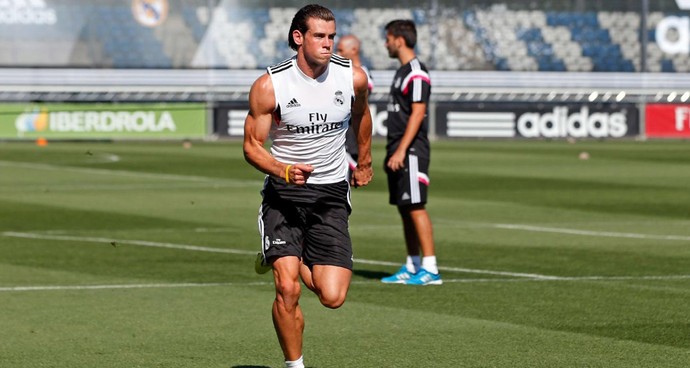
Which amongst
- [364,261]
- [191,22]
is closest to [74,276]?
[364,261]

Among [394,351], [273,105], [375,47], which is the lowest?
[394,351]

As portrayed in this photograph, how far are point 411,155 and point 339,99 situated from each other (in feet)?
15.1

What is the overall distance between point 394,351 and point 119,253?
6.18 metres

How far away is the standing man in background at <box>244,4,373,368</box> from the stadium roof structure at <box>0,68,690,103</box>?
128 feet

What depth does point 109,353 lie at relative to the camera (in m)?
8.76

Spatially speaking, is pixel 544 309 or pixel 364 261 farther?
pixel 364 261

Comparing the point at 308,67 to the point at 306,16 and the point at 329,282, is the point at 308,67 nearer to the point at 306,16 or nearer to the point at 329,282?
the point at 306,16

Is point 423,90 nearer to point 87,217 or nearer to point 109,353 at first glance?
point 109,353

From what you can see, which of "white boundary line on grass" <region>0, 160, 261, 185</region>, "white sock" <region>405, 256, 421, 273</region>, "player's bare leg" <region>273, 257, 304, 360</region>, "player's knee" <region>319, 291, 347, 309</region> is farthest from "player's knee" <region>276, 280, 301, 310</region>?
"white boundary line on grass" <region>0, 160, 261, 185</region>

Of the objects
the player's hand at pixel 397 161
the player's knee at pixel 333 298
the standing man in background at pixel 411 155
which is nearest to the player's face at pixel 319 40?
the player's knee at pixel 333 298

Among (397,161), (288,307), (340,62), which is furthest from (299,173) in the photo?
(397,161)

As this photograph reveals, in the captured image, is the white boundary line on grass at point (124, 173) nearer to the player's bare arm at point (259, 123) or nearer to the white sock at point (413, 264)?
the white sock at point (413, 264)

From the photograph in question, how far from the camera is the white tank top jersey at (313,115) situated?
7.63 meters

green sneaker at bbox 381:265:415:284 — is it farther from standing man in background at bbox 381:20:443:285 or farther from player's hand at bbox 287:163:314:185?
player's hand at bbox 287:163:314:185
